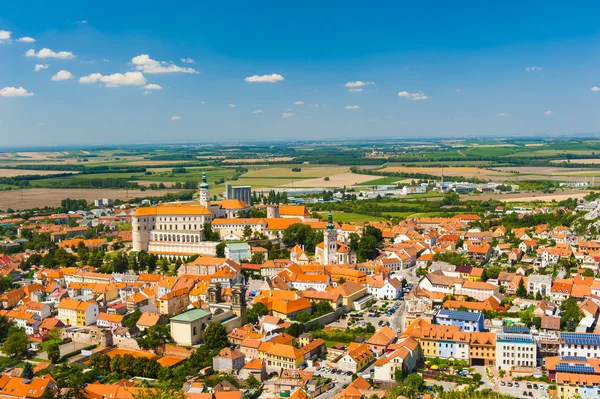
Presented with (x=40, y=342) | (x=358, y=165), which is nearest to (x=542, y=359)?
(x=40, y=342)

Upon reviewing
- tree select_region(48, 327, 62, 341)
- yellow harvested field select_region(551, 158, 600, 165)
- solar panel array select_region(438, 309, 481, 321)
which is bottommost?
tree select_region(48, 327, 62, 341)

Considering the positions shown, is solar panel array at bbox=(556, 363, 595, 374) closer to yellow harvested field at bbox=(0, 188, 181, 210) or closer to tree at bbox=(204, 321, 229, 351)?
tree at bbox=(204, 321, 229, 351)

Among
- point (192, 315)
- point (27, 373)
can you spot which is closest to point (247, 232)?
point (192, 315)

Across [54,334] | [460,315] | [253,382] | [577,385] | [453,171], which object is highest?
[453,171]

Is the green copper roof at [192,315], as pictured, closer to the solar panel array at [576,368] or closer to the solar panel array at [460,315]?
the solar panel array at [460,315]

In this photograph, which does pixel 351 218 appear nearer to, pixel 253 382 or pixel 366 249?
pixel 366 249

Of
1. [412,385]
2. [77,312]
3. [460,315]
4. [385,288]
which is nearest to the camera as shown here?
[412,385]

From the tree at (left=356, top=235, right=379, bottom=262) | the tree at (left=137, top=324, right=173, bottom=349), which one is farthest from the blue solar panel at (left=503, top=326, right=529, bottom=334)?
the tree at (left=356, top=235, right=379, bottom=262)

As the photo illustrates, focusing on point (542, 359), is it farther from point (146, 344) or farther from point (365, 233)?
point (365, 233)
